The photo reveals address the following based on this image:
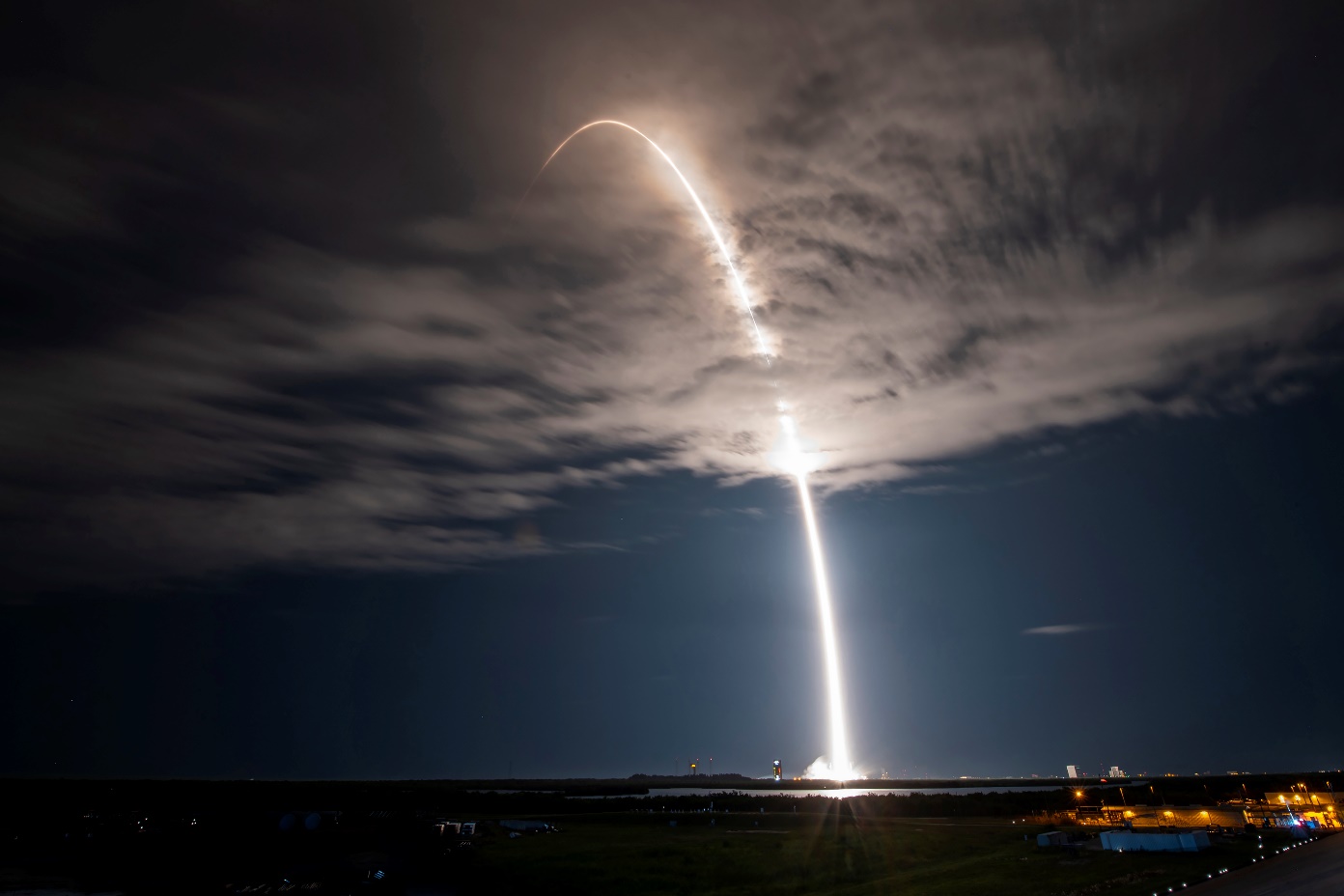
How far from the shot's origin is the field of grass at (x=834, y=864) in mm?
49494

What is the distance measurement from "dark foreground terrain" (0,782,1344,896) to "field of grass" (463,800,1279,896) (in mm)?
199

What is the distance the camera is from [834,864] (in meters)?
62.4

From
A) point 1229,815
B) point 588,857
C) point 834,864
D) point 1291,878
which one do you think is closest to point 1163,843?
point 1291,878

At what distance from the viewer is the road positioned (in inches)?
1606

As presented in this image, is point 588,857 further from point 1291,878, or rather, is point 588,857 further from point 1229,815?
point 1229,815

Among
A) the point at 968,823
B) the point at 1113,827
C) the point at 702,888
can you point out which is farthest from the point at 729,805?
the point at 702,888

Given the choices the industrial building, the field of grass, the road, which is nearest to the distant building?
the field of grass

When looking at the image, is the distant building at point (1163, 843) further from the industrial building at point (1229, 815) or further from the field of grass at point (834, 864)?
the industrial building at point (1229, 815)

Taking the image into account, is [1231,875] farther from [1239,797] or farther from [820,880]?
[1239,797]

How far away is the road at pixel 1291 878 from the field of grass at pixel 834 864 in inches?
79.3

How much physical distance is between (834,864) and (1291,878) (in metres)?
32.1

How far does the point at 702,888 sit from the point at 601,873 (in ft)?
31.4

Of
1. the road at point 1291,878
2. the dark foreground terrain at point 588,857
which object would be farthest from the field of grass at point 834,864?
the road at point 1291,878

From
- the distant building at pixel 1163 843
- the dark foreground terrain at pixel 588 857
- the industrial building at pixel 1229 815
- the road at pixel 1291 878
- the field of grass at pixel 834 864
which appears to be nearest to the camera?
the road at pixel 1291 878
